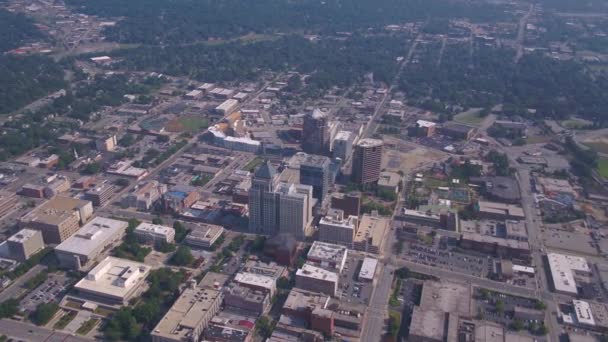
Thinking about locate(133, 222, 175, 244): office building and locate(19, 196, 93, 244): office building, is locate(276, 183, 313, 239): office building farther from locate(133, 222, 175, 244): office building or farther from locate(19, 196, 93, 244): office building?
locate(19, 196, 93, 244): office building

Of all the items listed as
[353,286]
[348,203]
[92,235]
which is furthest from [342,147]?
[92,235]

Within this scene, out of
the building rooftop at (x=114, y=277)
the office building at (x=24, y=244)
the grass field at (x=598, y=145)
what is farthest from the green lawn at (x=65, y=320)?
the grass field at (x=598, y=145)

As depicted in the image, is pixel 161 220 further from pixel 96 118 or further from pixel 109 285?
pixel 96 118

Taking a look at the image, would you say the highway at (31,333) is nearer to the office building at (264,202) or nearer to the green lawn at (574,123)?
the office building at (264,202)

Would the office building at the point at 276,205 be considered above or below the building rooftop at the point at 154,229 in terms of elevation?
above

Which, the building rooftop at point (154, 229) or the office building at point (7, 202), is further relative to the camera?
the office building at point (7, 202)

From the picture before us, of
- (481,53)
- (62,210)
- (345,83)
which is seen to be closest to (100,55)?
(345,83)
